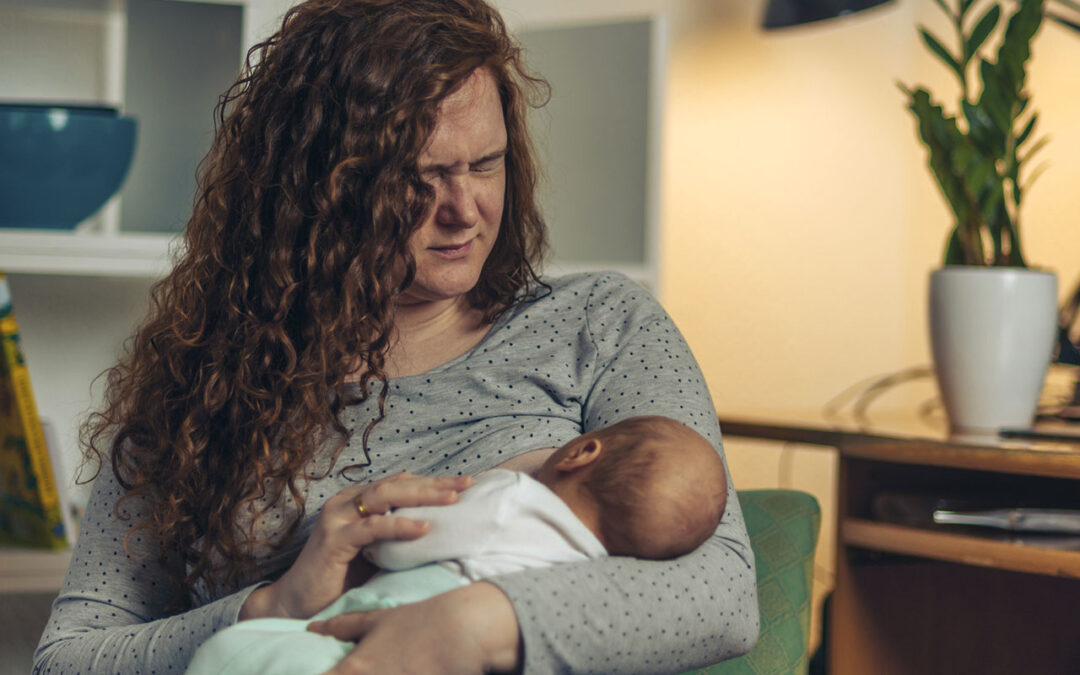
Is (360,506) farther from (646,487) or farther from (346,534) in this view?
(646,487)

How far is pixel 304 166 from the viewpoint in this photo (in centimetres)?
101

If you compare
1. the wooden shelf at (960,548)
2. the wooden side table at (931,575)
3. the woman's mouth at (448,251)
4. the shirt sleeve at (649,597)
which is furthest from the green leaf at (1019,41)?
the woman's mouth at (448,251)

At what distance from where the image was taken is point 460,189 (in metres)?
1.01

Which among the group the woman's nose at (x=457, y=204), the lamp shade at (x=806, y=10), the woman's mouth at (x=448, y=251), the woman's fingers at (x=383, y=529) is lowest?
the woman's fingers at (x=383, y=529)

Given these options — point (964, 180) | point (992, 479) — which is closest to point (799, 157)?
point (964, 180)

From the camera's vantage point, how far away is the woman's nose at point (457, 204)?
101cm

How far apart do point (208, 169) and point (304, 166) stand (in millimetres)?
166

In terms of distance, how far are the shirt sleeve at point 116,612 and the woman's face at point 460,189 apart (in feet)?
1.12

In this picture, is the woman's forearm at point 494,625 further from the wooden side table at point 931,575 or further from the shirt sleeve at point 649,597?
the wooden side table at point 931,575

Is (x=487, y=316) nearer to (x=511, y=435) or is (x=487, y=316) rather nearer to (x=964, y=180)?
(x=511, y=435)

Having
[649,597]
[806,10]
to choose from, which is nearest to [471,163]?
[649,597]

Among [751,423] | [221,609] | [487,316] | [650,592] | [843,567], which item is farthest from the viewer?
[751,423]

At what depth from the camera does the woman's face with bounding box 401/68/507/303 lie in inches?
39.8

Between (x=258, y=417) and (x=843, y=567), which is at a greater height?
(x=258, y=417)
